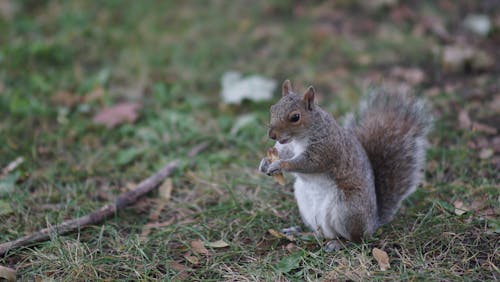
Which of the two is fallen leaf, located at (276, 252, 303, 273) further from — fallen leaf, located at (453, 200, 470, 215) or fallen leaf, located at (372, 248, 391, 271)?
fallen leaf, located at (453, 200, 470, 215)

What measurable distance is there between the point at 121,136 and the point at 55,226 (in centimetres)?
101

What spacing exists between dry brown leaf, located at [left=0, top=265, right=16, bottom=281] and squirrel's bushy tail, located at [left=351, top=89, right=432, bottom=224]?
1.61 metres

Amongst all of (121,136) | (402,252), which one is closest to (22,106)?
(121,136)

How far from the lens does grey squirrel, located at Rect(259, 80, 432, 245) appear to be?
2170 mm

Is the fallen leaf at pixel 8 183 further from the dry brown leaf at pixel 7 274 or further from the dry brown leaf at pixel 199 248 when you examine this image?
the dry brown leaf at pixel 199 248

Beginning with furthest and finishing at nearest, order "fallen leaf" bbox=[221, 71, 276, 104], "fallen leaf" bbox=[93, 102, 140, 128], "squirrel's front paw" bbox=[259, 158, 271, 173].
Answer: "fallen leaf" bbox=[221, 71, 276, 104]
"fallen leaf" bbox=[93, 102, 140, 128]
"squirrel's front paw" bbox=[259, 158, 271, 173]

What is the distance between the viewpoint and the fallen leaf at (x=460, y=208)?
238 cm

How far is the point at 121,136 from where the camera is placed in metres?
3.33

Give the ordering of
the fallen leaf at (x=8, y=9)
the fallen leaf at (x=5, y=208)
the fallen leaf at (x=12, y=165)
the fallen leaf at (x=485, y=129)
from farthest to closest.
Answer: the fallen leaf at (x=8, y=9) < the fallen leaf at (x=485, y=129) < the fallen leaf at (x=12, y=165) < the fallen leaf at (x=5, y=208)

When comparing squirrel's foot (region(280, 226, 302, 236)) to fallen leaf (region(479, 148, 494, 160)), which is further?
fallen leaf (region(479, 148, 494, 160))

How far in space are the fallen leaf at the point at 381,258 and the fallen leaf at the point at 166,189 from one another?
1.13m

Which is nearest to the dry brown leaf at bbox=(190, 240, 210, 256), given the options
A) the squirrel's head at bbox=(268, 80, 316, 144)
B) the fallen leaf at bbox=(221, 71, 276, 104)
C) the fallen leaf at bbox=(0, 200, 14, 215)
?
the squirrel's head at bbox=(268, 80, 316, 144)

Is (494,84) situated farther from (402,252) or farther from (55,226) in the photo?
(55,226)

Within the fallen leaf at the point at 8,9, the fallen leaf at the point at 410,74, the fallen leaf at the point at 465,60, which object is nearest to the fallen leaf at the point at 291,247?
the fallen leaf at the point at 410,74
